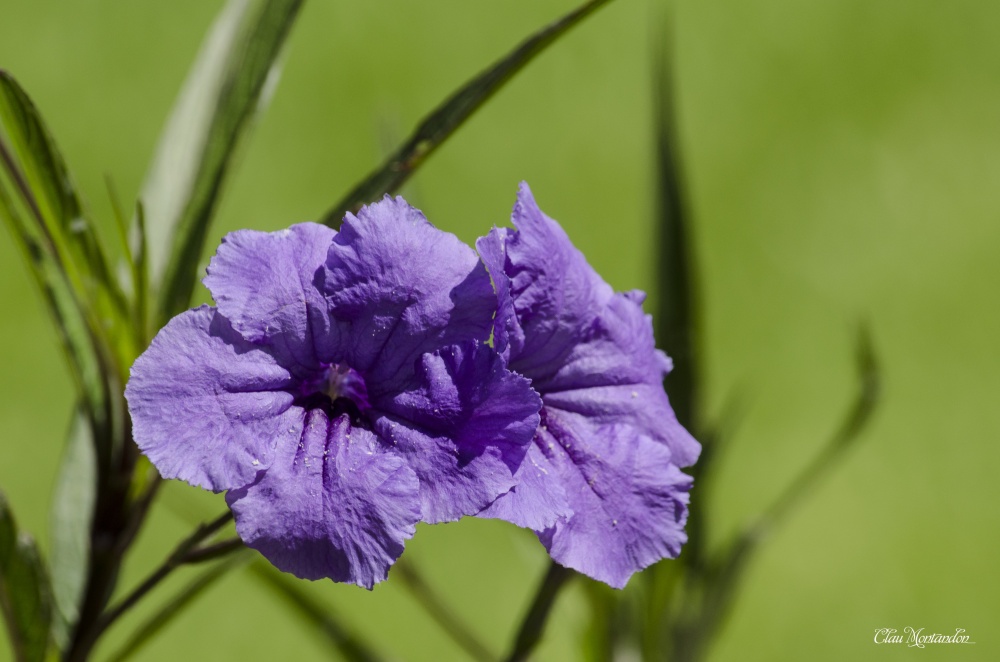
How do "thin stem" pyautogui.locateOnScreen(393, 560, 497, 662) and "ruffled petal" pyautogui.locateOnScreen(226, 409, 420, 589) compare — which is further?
"thin stem" pyautogui.locateOnScreen(393, 560, 497, 662)

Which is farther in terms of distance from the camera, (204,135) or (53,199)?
(204,135)

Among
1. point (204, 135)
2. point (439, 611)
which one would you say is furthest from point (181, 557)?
point (439, 611)

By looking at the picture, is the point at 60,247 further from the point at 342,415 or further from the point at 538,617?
the point at 538,617

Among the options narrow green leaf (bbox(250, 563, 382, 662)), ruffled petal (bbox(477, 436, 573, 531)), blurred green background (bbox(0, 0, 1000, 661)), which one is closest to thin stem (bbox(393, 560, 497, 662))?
narrow green leaf (bbox(250, 563, 382, 662))

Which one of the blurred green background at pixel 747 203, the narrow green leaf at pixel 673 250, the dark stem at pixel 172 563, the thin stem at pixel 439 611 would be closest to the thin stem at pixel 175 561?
the dark stem at pixel 172 563

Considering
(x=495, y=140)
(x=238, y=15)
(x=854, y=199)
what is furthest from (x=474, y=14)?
(x=238, y=15)

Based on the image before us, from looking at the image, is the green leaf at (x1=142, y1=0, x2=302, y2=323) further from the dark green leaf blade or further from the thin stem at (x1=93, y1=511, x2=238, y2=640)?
the thin stem at (x1=93, y1=511, x2=238, y2=640)

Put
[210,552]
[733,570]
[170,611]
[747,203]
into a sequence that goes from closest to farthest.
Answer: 1. [210,552]
2. [170,611]
3. [733,570]
4. [747,203]

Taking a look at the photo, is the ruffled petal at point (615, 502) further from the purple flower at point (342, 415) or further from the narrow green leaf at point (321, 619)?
the narrow green leaf at point (321, 619)
